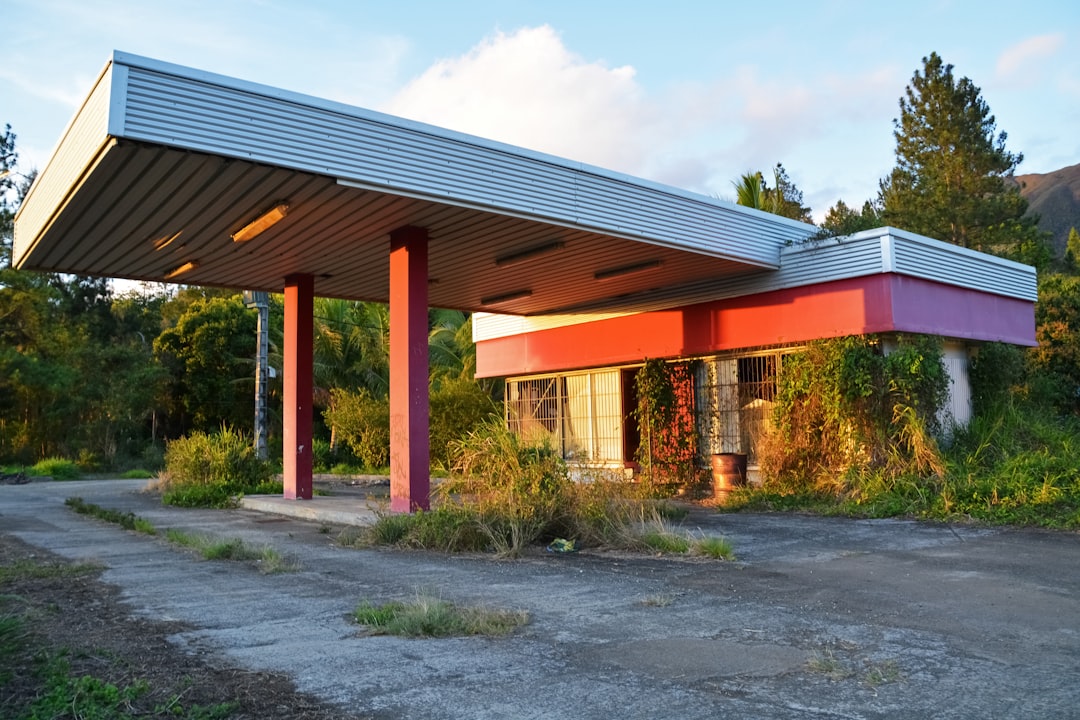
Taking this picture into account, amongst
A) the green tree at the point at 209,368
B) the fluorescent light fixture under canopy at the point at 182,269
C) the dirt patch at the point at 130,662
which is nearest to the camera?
the dirt patch at the point at 130,662

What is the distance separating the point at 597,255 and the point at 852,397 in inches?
174

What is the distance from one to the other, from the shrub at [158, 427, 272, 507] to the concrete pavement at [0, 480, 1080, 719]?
6286 millimetres

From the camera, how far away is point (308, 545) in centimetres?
989

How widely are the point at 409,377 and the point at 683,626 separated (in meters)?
6.19

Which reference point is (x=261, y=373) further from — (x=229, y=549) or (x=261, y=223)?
(x=229, y=549)

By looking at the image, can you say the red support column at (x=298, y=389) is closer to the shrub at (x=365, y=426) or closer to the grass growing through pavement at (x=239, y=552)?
the grass growing through pavement at (x=239, y=552)

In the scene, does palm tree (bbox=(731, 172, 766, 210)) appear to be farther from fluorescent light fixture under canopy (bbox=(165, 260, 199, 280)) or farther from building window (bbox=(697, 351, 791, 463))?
fluorescent light fixture under canopy (bbox=(165, 260, 199, 280))

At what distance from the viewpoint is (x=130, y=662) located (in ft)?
15.2

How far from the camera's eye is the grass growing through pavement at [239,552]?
8047mm

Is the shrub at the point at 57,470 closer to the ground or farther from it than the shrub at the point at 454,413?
closer to the ground

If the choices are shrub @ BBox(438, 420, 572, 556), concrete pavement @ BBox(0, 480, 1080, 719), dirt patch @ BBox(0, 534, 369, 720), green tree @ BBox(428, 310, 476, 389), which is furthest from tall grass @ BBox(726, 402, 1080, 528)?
green tree @ BBox(428, 310, 476, 389)

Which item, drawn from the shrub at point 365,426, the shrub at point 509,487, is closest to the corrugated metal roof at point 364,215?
the shrub at point 509,487

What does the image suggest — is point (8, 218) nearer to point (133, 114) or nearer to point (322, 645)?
point (133, 114)

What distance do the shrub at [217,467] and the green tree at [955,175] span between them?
25295 millimetres
